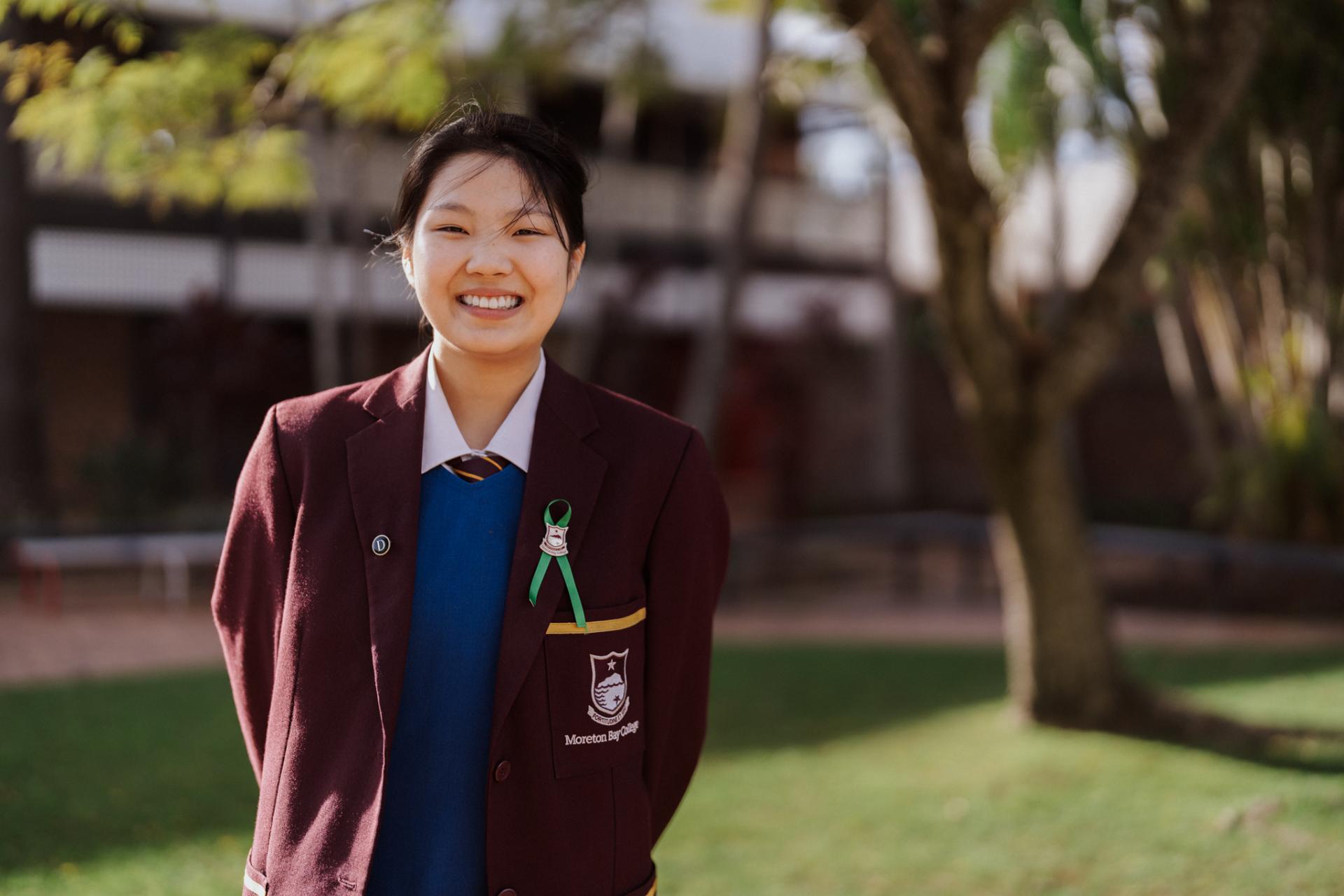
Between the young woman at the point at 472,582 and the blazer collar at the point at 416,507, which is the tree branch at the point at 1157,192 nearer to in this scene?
the young woman at the point at 472,582

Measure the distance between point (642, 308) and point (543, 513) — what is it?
1595 cm

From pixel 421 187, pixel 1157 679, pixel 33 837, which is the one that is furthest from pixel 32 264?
pixel 421 187

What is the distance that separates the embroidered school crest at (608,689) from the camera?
211cm

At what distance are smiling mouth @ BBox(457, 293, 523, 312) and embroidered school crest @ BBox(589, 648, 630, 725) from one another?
545 millimetres

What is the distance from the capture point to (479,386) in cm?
221

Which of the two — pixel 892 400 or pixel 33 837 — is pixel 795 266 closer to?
pixel 892 400

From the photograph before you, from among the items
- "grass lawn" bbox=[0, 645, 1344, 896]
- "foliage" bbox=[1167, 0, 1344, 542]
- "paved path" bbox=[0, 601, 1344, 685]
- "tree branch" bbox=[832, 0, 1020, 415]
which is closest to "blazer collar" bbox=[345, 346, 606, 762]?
"grass lawn" bbox=[0, 645, 1344, 896]

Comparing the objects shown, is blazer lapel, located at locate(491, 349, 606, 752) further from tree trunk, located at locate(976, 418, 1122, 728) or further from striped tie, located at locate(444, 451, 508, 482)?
tree trunk, located at locate(976, 418, 1122, 728)

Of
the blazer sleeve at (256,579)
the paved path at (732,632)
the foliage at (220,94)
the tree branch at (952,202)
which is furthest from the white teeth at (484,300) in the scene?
the paved path at (732,632)

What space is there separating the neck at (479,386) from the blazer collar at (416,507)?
0.04 m

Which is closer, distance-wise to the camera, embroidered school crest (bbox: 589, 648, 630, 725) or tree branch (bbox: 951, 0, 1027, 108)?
embroidered school crest (bbox: 589, 648, 630, 725)

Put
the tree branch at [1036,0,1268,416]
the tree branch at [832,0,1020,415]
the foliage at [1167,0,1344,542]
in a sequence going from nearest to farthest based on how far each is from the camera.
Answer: the tree branch at [832,0,1020,415] → the tree branch at [1036,0,1268,416] → the foliage at [1167,0,1344,542]

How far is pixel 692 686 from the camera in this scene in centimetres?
238

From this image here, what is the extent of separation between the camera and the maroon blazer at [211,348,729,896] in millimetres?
2014
